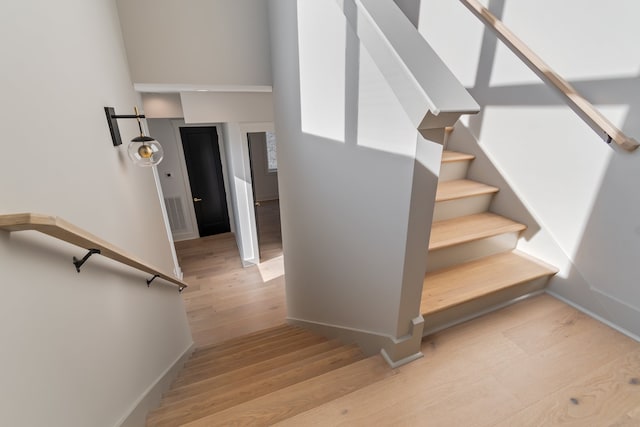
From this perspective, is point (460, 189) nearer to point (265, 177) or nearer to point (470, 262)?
point (470, 262)

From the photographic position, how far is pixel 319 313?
243cm

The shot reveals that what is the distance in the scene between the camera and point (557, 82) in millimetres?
1534

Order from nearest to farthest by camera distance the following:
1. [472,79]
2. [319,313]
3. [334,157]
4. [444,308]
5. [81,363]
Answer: [81,363] < [444,308] < [334,157] < [472,79] < [319,313]

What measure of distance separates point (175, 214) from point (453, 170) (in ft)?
17.6

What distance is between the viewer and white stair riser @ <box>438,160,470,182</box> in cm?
217

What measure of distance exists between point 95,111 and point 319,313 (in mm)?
2008

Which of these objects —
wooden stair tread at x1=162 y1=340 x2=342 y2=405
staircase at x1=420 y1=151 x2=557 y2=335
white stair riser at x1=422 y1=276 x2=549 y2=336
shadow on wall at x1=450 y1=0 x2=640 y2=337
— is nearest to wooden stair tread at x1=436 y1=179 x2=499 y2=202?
staircase at x1=420 y1=151 x2=557 y2=335

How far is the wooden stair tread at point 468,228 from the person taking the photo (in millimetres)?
1721

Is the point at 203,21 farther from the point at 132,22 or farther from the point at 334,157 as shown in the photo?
the point at 334,157

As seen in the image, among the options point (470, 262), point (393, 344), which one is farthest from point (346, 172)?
point (470, 262)

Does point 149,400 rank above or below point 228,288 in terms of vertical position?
above

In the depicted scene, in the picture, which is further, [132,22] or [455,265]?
[132,22]

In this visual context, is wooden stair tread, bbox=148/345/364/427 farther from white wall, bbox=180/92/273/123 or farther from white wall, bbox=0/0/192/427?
white wall, bbox=180/92/273/123

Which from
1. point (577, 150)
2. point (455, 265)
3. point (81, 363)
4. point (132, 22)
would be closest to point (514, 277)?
point (455, 265)
